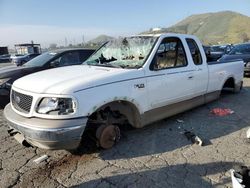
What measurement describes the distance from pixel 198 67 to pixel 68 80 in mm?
2932

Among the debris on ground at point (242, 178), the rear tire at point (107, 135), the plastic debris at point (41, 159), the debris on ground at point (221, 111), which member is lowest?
the debris on ground at point (221, 111)

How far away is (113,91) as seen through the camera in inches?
154

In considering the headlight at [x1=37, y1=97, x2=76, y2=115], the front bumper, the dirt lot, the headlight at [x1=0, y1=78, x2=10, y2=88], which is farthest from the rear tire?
the headlight at [x1=0, y1=78, x2=10, y2=88]

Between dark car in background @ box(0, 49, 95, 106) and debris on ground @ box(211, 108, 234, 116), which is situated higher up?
dark car in background @ box(0, 49, 95, 106)

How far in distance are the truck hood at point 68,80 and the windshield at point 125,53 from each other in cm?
42

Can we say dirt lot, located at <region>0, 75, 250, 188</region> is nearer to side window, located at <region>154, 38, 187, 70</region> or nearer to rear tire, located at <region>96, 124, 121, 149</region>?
rear tire, located at <region>96, 124, 121, 149</region>

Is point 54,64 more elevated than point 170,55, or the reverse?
point 170,55

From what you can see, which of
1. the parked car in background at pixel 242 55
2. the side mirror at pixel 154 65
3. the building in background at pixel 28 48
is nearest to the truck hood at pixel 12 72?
the side mirror at pixel 154 65

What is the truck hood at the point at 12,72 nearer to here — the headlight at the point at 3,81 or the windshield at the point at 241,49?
the headlight at the point at 3,81

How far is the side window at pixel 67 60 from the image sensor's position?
7684 millimetres

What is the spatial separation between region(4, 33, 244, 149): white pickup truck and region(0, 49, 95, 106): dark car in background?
7.79ft

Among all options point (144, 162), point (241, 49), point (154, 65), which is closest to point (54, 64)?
point (154, 65)

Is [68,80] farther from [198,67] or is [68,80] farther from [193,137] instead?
[198,67]

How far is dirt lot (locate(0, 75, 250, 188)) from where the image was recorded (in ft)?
11.0
